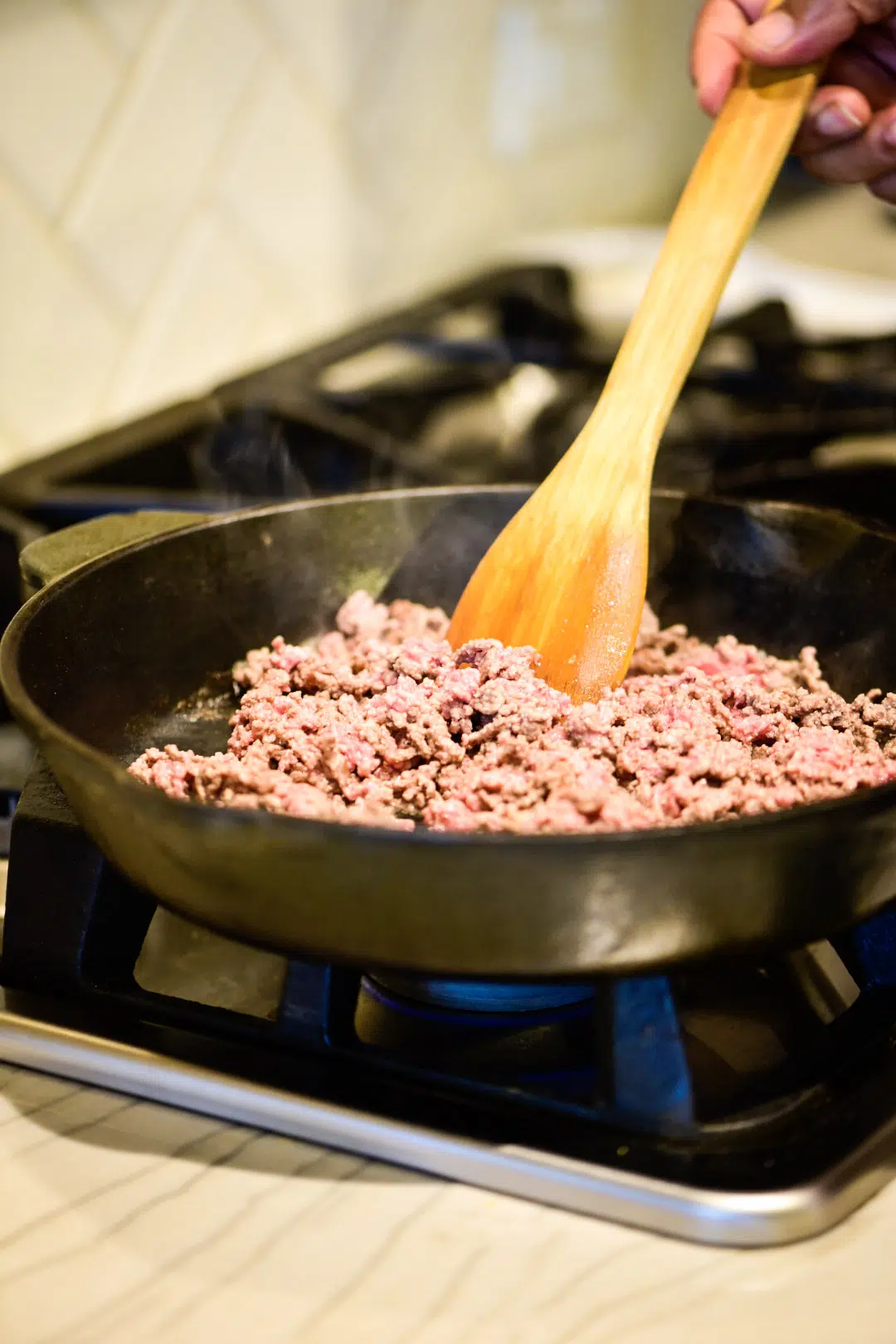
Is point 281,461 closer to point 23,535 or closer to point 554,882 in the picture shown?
point 23,535

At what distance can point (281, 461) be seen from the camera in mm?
1320

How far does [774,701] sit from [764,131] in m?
0.41

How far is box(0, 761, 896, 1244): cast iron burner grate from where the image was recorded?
1.72 ft

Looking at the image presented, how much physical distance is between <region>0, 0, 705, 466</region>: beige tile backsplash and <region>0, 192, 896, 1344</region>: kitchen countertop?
1002 mm

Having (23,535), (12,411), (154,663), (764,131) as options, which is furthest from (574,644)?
(12,411)

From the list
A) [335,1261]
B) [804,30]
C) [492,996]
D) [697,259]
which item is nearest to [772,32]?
[804,30]

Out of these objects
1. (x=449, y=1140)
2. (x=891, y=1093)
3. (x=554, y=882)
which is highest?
(x=554, y=882)

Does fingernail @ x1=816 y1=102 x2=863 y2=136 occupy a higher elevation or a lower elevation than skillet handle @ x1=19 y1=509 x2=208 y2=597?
lower

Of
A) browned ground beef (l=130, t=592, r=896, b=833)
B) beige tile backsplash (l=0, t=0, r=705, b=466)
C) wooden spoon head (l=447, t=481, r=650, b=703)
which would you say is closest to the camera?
browned ground beef (l=130, t=592, r=896, b=833)

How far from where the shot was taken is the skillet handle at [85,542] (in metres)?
0.81

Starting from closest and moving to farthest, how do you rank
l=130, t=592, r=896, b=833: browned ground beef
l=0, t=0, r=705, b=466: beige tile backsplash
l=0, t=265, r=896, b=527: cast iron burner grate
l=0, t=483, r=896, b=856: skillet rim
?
l=0, t=483, r=896, b=856: skillet rim → l=130, t=592, r=896, b=833: browned ground beef → l=0, t=265, r=896, b=527: cast iron burner grate → l=0, t=0, r=705, b=466: beige tile backsplash

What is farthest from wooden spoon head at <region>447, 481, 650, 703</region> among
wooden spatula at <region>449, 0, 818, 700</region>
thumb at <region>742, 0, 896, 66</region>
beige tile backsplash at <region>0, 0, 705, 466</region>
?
beige tile backsplash at <region>0, 0, 705, 466</region>

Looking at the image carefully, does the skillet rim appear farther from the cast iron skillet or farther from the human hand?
the human hand

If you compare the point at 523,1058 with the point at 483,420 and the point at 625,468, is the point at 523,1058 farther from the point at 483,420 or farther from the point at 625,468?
the point at 483,420
